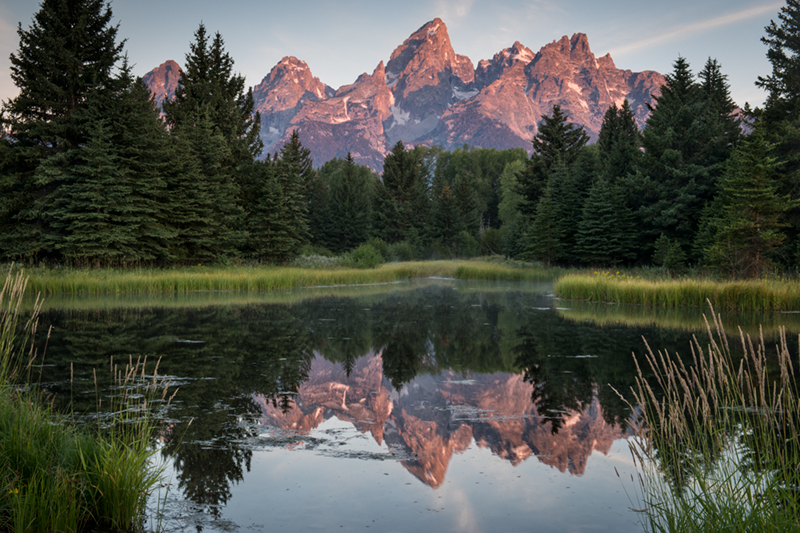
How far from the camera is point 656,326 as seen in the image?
13.8 meters

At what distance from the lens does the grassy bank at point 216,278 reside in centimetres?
2089

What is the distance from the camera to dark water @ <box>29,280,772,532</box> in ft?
13.3

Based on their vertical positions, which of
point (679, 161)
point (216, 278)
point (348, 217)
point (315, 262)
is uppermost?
point (679, 161)

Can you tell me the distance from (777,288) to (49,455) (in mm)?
19906

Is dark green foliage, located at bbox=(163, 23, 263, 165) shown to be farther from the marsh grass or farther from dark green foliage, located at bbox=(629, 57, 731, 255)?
the marsh grass

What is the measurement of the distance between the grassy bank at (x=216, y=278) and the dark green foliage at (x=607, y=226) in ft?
12.4

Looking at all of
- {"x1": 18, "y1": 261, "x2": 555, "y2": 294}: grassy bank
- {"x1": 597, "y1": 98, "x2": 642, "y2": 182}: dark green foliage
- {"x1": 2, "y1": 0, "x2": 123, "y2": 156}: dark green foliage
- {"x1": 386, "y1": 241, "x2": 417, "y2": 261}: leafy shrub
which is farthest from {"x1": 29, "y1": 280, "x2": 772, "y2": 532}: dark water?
{"x1": 386, "y1": 241, "x2": 417, "y2": 261}: leafy shrub

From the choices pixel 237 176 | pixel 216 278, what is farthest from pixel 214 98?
pixel 216 278

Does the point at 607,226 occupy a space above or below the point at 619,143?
below

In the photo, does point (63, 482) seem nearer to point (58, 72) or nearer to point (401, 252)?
point (58, 72)

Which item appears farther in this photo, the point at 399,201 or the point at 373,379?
the point at 399,201

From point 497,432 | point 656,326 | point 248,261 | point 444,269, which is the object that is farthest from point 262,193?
point 497,432

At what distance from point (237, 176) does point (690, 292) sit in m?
30.5

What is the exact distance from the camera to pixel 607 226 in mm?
35906
